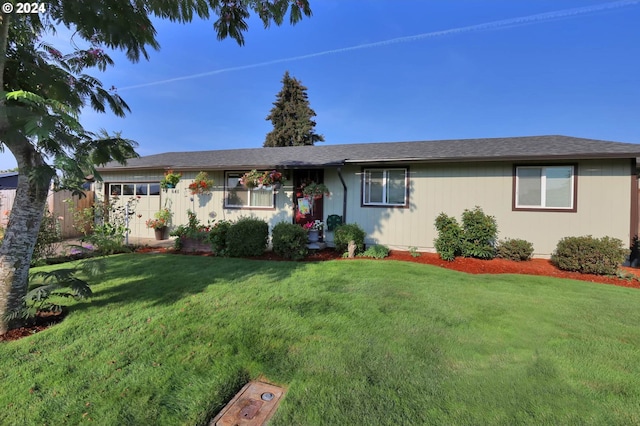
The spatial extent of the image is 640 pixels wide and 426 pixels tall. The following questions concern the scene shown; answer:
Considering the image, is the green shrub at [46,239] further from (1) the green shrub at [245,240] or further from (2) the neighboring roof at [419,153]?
(1) the green shrub at [245,240]

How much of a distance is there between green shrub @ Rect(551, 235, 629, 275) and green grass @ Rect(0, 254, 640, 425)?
54.9 inches

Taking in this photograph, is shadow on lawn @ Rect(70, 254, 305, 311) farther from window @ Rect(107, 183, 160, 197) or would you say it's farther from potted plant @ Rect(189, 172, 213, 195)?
window @ Rect(107, 183, 160, 197)

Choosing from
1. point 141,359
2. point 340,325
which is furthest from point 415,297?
point 141,359

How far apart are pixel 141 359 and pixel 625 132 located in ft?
65.6

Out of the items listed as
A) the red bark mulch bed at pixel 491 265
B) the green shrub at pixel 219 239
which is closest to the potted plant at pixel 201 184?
the red bark mulch bed at pixel 491 265

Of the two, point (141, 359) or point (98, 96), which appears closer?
point (141, 359)

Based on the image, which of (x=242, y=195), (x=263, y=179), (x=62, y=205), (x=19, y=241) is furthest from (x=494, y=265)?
(x=62, y=205)

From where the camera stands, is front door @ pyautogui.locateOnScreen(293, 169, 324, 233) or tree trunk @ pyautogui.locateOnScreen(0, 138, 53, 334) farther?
front door @ pyautogui.locateOnScreen(293, 169, 324, 233)

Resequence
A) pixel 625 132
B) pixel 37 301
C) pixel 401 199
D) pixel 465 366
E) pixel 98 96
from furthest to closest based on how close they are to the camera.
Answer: pixel 625 132 → pixel 401 199 → pixel 98 96 → pixel 37 301 → pixel 465 366

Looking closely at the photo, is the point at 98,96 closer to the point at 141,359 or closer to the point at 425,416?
the point at 141,359

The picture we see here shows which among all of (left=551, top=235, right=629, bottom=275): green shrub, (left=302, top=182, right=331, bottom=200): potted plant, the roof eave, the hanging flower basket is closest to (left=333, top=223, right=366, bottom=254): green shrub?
(left=302, top=182, right=331, bottom=200): potted plant

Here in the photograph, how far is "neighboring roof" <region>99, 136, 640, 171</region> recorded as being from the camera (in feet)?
22.9

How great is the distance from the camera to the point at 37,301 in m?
3.05

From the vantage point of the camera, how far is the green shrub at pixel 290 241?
707cm
